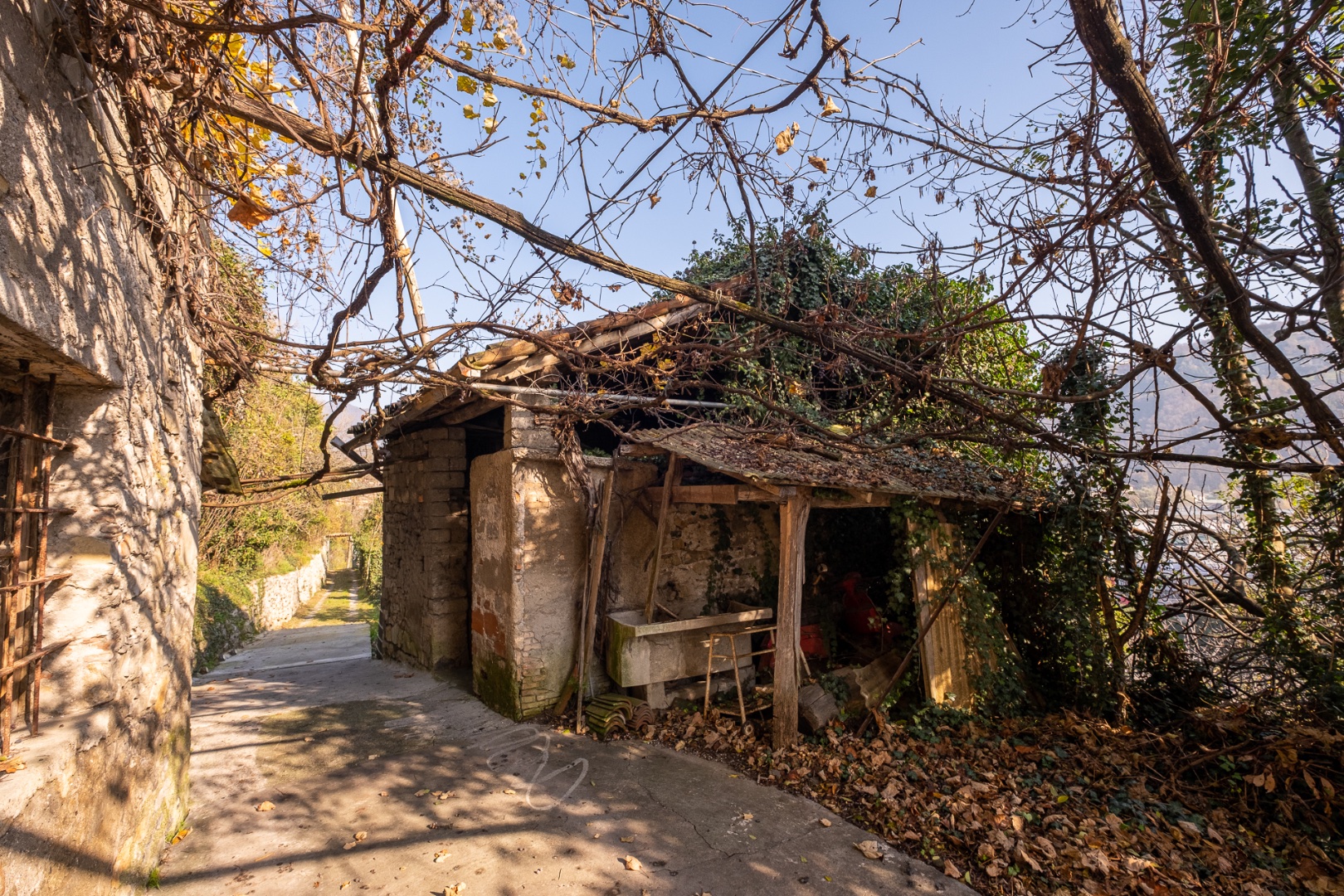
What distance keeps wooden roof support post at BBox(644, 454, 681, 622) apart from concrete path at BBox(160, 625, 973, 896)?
4.57 feet

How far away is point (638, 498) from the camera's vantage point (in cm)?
634

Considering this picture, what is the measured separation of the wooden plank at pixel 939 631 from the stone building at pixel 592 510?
0.59 ft

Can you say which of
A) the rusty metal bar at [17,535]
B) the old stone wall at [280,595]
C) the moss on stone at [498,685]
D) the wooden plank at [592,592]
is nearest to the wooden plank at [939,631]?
the wooden plank at [592,592]

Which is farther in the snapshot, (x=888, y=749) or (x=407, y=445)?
(x=407, y=445)

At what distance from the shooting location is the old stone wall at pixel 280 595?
1424 centimetres

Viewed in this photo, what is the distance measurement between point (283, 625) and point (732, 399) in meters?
15.8

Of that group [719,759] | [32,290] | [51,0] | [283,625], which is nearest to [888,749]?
[719,759]

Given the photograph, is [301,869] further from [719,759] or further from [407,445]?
[407,445]

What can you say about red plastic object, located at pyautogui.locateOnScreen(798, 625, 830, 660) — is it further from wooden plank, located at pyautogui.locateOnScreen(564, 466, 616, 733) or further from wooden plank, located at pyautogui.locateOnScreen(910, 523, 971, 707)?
wooden plank, located at pyautogui.locateOnScreen(564, 466, 616, 733)

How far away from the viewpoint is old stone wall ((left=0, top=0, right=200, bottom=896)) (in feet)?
6.36

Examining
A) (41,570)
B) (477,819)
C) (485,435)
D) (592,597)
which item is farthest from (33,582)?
(485,435)

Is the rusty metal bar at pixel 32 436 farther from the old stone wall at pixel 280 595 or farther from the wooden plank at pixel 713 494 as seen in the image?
the old stone wall at pixel 280 595

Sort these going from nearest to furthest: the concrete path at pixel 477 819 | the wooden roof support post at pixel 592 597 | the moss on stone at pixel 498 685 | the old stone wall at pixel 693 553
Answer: the concrete path at pixel 477 819 → the moss on stone at pixel 498 685 → the wooden roof support post at pixel 592 597 → the old stone wall at pixel 693 553

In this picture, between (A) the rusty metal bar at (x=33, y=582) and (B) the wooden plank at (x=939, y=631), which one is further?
(B) the wooden plank at (x=939, y=631)
